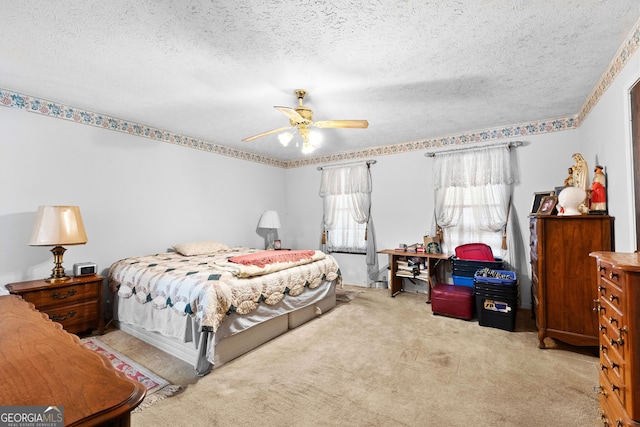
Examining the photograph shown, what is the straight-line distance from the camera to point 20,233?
2891mm

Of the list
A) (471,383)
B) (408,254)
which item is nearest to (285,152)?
(408,254)

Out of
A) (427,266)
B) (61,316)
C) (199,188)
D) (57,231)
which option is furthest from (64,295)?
(427,266)

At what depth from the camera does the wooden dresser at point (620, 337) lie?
119 cm

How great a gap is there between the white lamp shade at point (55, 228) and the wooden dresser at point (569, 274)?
4.46m

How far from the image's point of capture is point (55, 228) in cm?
272

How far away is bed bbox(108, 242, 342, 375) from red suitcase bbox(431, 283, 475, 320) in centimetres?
146

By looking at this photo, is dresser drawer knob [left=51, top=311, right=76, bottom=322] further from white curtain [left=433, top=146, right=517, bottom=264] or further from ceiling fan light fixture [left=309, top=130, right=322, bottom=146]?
white curtain [left=433, top=146, right=517, bottom=264]

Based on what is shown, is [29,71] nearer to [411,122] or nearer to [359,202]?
[411,122]

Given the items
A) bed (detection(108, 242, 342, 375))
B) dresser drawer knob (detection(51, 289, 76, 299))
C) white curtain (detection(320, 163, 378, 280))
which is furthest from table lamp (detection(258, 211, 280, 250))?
dresser drawer knob (detection(51, 289, 76, 299))

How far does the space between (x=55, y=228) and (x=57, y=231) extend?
0.03 m

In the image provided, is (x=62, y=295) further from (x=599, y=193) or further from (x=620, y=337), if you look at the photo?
(x=599, y=193)

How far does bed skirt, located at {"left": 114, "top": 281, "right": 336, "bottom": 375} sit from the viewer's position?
93.6 inches

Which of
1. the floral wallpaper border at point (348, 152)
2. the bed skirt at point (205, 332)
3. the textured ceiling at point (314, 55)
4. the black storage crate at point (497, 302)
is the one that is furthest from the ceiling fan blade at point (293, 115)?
the black storage crate at point (497, 302)

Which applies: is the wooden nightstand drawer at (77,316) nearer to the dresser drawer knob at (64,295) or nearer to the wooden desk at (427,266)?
the dresser drawer knob at (64,295)
